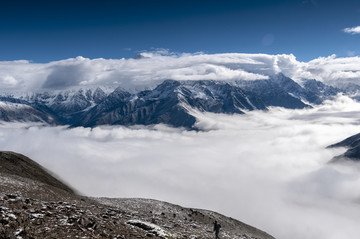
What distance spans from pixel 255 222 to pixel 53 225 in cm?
19880

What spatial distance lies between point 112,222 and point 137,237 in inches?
169

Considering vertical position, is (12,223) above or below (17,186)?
above

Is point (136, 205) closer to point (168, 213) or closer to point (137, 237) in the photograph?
point (168, 213)

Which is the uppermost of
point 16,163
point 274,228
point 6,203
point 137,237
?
point 6,203

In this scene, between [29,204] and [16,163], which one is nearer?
[29,204]

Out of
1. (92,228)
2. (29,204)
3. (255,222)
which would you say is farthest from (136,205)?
(255,222)

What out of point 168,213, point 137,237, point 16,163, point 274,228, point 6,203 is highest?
point 6,203

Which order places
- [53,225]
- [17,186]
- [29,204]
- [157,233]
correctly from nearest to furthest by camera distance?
[53,225], [157,233], [29,204], [17,186]

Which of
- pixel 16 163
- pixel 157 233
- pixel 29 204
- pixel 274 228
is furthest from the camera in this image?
pixel 274 228

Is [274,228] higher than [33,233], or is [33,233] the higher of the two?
[33,233]

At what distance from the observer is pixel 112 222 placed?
2736cm

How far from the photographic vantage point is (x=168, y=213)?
62.7 m

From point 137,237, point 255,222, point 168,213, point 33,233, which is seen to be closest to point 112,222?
point 137,237

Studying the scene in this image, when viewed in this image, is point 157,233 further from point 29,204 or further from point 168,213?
point 168,213
